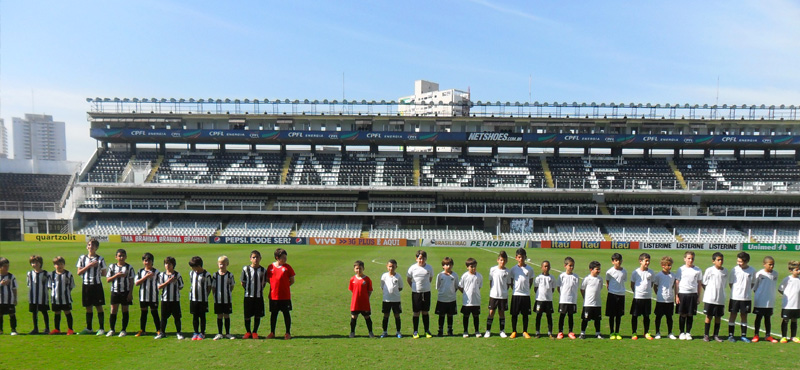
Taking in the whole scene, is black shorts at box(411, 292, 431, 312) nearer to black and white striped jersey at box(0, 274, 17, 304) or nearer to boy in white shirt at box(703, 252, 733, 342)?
boy in white shirt at box(703, 252, 733, 342)

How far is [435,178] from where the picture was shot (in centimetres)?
3888

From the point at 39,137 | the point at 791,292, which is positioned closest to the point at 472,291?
the point at 791,292

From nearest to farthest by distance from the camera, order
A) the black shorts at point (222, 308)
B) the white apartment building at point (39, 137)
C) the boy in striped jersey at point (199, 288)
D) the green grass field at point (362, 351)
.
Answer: the green grass field at point (362, 351) < the boy in striped jersey at point (199, 288) < the black shorts at point (222, 308) < the white apartment building at point (39, 137)

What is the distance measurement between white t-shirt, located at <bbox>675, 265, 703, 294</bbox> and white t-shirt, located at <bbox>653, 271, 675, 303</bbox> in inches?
6.0

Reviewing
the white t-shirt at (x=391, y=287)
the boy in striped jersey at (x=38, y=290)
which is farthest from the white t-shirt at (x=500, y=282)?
the boy in striped jersey at (x=38, y=290)

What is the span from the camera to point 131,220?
36.9 metres

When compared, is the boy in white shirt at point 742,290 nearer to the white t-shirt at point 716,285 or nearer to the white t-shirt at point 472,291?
the white t-shirt at point 716,285

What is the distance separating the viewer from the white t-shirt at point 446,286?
8.10 meters

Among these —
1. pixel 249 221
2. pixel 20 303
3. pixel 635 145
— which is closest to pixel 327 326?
pixel 20 303

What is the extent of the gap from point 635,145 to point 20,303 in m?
45.3

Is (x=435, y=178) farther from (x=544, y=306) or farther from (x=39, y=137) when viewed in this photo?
(x=39, y=137)

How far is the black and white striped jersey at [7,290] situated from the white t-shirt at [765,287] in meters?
14.1

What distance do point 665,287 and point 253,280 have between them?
25.6 ft

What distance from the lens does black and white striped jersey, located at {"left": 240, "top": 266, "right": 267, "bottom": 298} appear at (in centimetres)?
779
